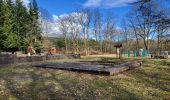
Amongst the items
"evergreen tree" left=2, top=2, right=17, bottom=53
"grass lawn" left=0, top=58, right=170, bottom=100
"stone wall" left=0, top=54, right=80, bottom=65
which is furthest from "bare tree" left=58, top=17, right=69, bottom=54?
"grass lawn" left=0, top=58, right=170, bottom=100

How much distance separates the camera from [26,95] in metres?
7.23

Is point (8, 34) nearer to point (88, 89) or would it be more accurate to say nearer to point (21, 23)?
point (21, 23)

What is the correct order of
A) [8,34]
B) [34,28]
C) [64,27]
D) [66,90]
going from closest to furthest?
[66,90] < [8,34] < [34,28] < [64,27]

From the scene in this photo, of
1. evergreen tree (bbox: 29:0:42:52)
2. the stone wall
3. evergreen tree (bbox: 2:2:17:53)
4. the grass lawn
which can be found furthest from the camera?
evergreen tree (bbox: 29:0:42:52)

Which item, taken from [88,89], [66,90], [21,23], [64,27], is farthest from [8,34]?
[88,89]

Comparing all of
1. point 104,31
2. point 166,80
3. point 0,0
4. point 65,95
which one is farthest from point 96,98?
point 104,31

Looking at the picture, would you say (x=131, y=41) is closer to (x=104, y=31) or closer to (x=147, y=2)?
(x=104, y=31)

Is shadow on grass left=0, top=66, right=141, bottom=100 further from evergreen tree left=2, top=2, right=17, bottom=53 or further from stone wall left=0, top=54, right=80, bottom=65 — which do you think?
evergreen tree left=2, top=2, right=17, bottom=53

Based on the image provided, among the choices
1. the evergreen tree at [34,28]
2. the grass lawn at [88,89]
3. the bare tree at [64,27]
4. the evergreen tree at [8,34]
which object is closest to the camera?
the grass lawn at [88,89]

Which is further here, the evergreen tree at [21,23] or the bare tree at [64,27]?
the bare tree at [64,27]

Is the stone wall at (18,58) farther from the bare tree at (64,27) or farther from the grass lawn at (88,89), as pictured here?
the bare tree at (64,27)

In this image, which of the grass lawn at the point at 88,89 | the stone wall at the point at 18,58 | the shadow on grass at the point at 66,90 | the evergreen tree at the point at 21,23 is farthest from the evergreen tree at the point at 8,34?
the shadow on grass at the point at 66,90

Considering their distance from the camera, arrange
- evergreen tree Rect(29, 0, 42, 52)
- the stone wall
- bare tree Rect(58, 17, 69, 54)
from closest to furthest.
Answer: the stone wall, evergreen tree Rect(29, 0, 42, 52), bare tree Rect(58, 17, 69, 54)

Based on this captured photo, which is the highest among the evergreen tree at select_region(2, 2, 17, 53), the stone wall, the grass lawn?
Result: the evergreen tree at select_region(2, 2, 17, 53)
